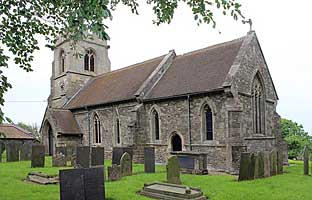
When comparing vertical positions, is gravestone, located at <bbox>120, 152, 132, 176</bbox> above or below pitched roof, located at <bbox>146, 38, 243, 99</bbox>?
below

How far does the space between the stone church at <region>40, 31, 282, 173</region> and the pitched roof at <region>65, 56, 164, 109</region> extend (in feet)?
0.39

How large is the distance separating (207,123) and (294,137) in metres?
23.3

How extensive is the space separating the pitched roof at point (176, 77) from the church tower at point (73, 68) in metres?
2.43

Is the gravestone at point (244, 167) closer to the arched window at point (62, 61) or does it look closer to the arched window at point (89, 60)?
the arched window at point (89, 60)

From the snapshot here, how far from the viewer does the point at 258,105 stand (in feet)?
62.1

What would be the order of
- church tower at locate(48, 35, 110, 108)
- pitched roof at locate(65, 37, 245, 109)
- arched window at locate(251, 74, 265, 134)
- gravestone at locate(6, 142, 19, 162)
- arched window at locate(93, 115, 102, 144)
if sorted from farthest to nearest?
church tower at locate(48, 35, 110, 108) < arched window at locate(93, 115, 102, 144) < gravestone at locate(6, 142, 19, 162) < arched window at locate(251, 74, 265, 134) < pitched roof at locate(65, 37, 245, 109)

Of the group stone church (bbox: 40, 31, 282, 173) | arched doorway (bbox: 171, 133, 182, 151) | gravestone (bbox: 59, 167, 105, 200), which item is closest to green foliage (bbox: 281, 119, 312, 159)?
stone church (bbox: 40, 31, 282, 173)

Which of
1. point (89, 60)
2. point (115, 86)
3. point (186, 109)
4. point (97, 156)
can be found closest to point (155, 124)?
point (186, 109)

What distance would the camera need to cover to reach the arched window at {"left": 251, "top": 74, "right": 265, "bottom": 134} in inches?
723

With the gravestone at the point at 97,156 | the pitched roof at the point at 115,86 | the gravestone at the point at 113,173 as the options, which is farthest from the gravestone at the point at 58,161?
the gravestone at the point at 113,173

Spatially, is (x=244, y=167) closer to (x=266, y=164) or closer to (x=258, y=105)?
(x=266, y=164)

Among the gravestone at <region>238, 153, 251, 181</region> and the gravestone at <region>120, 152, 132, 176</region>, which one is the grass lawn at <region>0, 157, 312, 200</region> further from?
the gravestone at <region>120, 152, 132, 176</region>

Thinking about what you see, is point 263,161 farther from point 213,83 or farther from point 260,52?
point 260,52

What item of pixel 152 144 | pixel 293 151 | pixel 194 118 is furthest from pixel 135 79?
pixel 293 151
